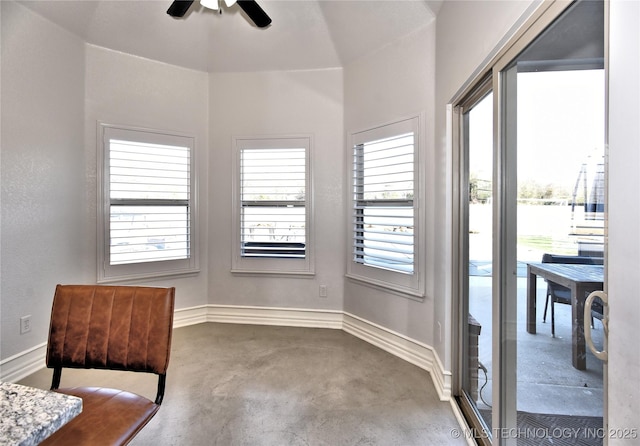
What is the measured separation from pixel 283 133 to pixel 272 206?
84cm

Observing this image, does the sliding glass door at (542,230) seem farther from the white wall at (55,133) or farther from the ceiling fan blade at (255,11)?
the white wall at (55,133)

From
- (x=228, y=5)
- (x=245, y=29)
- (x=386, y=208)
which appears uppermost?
(x=245, y=29)

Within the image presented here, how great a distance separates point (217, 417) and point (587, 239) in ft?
6.97

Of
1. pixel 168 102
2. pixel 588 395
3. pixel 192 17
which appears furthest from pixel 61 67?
pixel 588 395

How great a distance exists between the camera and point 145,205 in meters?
3.32

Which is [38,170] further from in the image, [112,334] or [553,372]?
[553,372]

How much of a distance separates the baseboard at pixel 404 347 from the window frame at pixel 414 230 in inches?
16.0

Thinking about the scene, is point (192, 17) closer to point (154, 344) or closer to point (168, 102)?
point (168, 102)

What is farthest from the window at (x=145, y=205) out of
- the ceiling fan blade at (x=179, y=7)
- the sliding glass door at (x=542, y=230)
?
the sliding glass door at (x=542, y=230)

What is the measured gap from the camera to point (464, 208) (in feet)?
6.85

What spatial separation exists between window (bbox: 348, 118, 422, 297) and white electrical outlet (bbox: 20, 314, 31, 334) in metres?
2.85

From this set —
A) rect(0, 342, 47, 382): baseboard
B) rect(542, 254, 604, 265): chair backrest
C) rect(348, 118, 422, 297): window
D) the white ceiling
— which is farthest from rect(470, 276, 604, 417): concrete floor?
rect(0, 342, 47, 382): baseboard

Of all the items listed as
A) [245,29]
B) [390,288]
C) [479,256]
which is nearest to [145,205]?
[245,29]

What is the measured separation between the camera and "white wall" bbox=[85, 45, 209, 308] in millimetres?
3053
